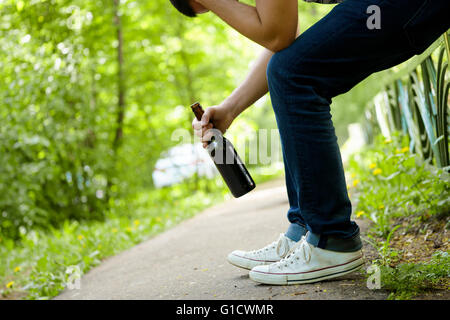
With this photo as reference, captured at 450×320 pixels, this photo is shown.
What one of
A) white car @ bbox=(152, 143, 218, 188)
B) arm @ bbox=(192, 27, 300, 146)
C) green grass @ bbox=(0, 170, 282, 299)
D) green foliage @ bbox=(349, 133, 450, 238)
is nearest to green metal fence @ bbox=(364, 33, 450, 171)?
green foliage @ bbox=(349, 133, 450, 238)

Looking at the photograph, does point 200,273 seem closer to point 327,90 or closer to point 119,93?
point 327,90

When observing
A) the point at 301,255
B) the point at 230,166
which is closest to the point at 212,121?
the point at 230,166

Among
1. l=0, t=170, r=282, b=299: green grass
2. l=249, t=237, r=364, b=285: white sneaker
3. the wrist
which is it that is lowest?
l=0, t=170, r=282, b=299: green grass

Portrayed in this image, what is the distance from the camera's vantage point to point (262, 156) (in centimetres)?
1234

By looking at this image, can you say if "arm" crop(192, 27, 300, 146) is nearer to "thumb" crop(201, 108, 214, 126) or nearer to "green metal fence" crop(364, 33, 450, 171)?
"thumb" crop(201, 108, 214, 126)

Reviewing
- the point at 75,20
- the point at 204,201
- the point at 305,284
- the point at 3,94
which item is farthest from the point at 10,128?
the point at 305,284

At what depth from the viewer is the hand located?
200cm

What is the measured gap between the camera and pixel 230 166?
6.63 ft

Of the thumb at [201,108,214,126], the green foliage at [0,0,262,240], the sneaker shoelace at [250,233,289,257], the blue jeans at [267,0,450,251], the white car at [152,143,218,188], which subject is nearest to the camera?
the blue jeans at [267,0,450,251]

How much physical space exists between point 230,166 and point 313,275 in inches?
23.0

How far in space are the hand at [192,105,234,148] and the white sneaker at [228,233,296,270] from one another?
558 mm

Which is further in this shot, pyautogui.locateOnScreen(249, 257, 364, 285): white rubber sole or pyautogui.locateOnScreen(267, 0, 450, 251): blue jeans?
pyautogui.locateOnScreen(249, 257, 364, 285): white rubber sole

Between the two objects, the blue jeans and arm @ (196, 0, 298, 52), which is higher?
arm @ (196, 0, 298, 52)

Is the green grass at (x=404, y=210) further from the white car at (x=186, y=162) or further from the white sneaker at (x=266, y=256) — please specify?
the white car at (x=186, y=162)
